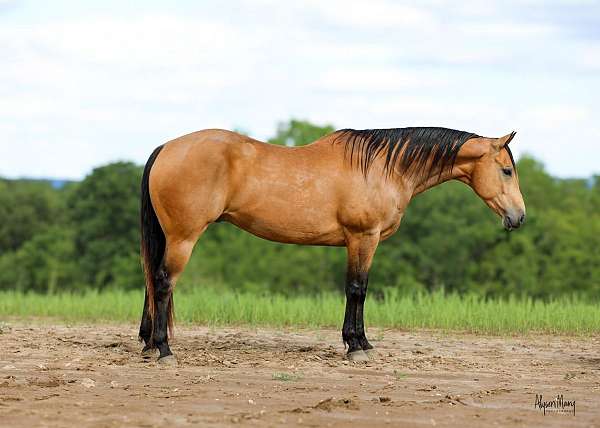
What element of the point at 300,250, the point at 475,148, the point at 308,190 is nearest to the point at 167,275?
the point at 308,190

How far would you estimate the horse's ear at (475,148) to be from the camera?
8883mm

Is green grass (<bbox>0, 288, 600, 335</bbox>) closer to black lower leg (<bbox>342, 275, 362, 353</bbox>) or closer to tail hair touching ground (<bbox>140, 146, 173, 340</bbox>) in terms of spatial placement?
black lower leg (<bbox>342, 275, 362, 353</bbox>)

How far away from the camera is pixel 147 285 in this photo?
8414mm

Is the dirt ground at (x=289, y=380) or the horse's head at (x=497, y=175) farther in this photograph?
the horse's head at (x=497, y=175)

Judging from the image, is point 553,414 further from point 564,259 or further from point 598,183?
point 598,183

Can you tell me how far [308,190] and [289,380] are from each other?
2116 mm

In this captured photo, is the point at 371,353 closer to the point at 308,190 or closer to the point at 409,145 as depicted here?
the point at 308,190

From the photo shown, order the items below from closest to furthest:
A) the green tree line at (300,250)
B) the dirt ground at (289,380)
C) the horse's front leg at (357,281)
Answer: the dirt ground at (289,380) → the horse's front leg at (357,281) → the green tree line at (300,250)

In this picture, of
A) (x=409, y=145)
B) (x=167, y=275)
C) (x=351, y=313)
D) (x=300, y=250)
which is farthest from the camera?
(x=300, y=250)

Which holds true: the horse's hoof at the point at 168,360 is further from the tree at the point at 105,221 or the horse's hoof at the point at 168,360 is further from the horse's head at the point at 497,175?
the tree at the point at 105,221

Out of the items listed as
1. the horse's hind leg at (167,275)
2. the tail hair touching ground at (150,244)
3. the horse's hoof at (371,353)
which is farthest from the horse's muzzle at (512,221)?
the tail hair touching ground at (150,244)

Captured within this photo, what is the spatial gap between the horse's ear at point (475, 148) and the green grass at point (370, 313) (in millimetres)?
2780

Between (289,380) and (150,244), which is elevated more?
(150,244)

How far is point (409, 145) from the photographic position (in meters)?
8.86
